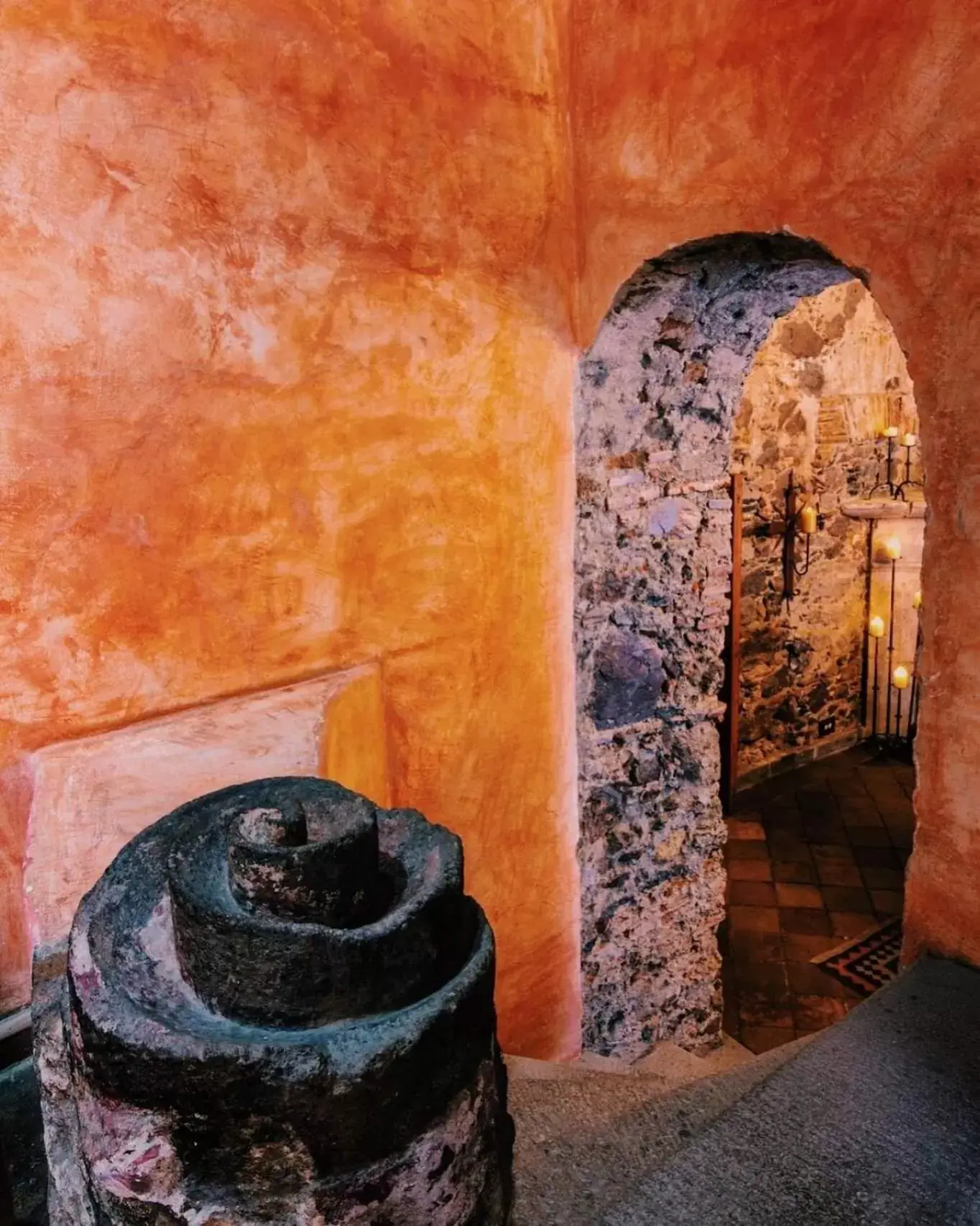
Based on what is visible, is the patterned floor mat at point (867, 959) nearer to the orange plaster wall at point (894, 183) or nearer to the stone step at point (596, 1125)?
the orange plaster wall at point (894, 183)

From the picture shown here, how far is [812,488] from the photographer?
20.6 ft

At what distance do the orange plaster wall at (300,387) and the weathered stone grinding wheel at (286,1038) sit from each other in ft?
3.00

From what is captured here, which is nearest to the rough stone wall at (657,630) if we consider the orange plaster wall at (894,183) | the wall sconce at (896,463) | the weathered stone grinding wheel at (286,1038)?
the orange plaster wall at (894,183)

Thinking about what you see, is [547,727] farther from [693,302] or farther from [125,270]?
[125,270]

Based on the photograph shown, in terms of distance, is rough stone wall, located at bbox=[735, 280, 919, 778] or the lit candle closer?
rough stone wall, located at bbox=[735, 280, 919, 778]

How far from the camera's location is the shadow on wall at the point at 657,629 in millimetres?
3018

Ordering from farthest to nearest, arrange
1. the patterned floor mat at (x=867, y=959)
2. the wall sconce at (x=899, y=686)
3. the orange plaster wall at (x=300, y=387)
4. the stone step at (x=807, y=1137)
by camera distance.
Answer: the wall sconce at (x=899, y=686) < the patterned floor mat at (x=867, y=959) < the orange plaster wall at (x=300, y=387) < the stone step at (x=807, y=1137)

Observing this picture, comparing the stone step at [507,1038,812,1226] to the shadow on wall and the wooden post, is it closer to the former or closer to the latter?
the shadow on wall

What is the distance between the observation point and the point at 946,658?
6.83ft

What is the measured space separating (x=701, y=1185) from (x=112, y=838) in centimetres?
147

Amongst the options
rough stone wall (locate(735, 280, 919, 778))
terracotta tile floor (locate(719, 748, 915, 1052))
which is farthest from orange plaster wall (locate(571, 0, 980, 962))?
rough stone wall (locate(735, 280, 919, 778))

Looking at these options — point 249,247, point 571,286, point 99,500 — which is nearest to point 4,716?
point 99,500

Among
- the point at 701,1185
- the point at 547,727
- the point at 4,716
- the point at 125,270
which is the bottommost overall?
the point at 701,1185

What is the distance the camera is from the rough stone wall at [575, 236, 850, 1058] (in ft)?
9.91
